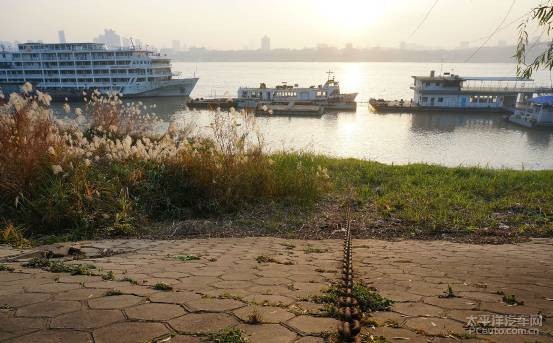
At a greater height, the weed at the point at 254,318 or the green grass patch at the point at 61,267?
the weed at the point at 254,318

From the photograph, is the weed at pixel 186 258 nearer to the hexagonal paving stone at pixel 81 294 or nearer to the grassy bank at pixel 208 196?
the hexagonal paving stone at pixel 81 294

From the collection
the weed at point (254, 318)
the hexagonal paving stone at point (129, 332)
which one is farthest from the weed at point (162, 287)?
the weed at point (254, 318)

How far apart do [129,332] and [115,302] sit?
0.40 metres

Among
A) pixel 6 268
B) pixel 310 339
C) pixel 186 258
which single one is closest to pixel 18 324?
pixel 6 268

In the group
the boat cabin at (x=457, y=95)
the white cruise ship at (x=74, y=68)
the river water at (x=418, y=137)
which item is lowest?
the river water at (x=418, y=137)

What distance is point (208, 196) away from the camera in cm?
590

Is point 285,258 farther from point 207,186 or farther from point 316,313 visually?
point 207,186

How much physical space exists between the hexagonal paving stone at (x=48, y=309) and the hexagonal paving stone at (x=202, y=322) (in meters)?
0.63

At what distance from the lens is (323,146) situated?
24.6 metres

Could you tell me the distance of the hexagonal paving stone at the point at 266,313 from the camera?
1958 mm

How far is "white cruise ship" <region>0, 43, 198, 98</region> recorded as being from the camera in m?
47.6

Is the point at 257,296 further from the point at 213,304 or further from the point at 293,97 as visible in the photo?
the point at 293,97

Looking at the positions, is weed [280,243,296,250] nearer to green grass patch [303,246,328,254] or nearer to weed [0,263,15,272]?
green grass patch [303,246,328,254]

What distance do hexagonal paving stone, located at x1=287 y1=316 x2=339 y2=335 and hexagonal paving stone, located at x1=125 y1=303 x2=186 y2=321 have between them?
0.65 meters
